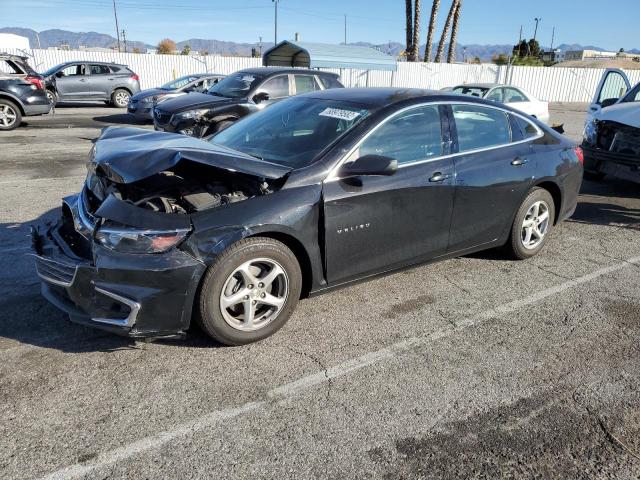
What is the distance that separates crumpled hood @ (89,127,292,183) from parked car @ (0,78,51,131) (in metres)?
11.1

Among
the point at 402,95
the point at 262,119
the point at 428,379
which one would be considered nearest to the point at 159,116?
the point at 262,119

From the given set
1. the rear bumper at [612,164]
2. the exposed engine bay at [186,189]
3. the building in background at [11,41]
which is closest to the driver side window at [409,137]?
the exposed engine bay at [186,189]

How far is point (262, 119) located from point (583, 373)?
315cm

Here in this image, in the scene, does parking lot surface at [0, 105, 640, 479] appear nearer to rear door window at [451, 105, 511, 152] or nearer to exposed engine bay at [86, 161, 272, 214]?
exposed engine bay at [86, 161, 272, 214]

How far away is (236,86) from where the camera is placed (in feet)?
36.9

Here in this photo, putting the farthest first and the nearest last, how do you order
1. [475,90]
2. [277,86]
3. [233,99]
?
[475,90] < [277,86] < [233,99]

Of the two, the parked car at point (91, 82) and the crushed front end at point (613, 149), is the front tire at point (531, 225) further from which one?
the parked car at point (91, 82)

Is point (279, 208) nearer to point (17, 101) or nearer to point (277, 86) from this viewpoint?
point (277, 86)

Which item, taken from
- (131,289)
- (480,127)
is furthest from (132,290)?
(480,127)

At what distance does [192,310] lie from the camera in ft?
10.6

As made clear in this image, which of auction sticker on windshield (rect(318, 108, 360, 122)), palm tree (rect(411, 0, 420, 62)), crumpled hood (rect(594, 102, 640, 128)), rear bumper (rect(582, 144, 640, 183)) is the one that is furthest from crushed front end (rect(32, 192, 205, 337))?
palm tree (rect(411, 0, 420, 62))

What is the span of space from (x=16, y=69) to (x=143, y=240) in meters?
12.4

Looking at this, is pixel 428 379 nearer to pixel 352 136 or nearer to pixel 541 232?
pixel 352 136

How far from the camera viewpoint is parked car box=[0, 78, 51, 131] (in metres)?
12.7
